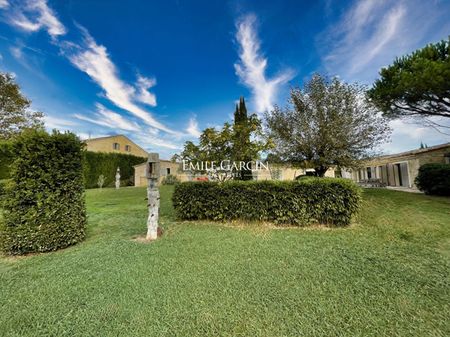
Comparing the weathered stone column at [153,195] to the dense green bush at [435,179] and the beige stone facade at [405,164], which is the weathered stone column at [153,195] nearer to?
the beige stone facade at [405,164]

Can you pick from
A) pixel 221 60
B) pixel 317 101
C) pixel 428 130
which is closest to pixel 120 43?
pixel 221 60

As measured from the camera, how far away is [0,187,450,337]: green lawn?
5.85ft

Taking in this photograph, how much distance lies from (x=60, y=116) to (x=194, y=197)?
12781mm

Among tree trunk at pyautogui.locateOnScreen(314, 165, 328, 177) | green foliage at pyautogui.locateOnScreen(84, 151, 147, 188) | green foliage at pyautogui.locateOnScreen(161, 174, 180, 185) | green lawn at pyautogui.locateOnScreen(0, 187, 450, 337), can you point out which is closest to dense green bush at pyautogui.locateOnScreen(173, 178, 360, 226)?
green lawn at pyautogui.locateOnScreen(0, 187, 450, 337)

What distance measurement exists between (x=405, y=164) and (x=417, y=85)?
11204 mm

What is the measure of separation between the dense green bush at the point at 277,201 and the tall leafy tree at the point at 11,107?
19144mm

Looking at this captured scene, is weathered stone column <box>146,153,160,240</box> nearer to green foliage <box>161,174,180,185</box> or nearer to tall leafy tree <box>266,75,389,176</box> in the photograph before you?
tall leafy tree <box>266,75,389,176</box>

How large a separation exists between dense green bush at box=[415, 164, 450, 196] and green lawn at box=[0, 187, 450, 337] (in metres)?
5.36

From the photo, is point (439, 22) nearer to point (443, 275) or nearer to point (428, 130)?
point (428, 130)

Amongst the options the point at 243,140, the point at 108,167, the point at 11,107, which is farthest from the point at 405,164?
the point at 11,107

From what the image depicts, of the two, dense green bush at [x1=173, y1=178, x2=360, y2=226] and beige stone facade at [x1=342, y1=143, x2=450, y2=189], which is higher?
beige stone facade at [x1=342, y1=143, x2=450, y2=189]

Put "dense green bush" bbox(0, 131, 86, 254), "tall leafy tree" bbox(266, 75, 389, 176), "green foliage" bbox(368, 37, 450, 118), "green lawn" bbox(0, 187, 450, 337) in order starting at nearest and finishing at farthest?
"green lawn" bbox(0, 187, 450, 337) < "dense green bush" bbox(0, 131, 86, 254) < "green foliage" bbox(368, 37, 450, 118) < "tall leafy tree" bbox(266, 75, 389, 176)

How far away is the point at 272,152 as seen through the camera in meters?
9.48

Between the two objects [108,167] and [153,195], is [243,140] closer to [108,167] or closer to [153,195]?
[153,195]
